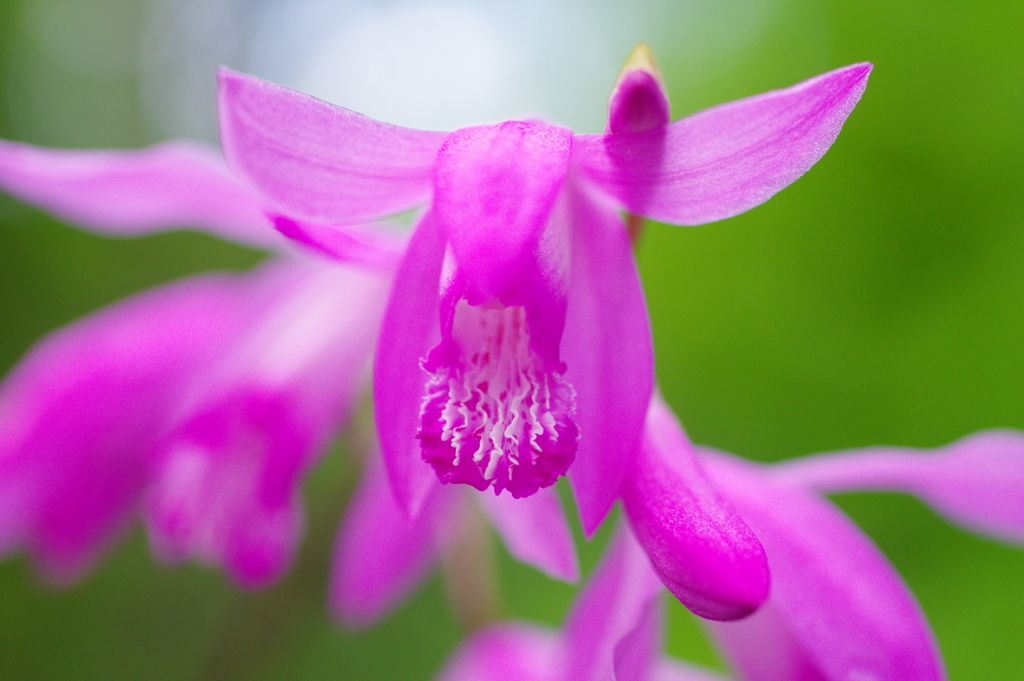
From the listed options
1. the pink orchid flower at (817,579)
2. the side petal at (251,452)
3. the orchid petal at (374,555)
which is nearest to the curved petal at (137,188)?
the side petal at (251,452)

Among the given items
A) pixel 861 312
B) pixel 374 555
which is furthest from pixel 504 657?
pixel 861 312

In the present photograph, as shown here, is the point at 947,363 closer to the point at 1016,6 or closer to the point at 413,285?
the point at 1016,6

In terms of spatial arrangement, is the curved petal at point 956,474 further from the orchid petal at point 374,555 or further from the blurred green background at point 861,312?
the blurred green background at point 861,312

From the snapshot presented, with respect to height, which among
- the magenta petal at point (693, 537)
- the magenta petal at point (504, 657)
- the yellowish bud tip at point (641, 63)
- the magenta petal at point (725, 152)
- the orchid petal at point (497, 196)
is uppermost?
the yellowish bud tip at point (641, 63)

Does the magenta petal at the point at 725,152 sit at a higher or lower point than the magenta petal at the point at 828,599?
higher

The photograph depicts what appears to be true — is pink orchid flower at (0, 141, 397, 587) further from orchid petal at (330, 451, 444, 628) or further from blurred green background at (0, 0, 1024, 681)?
blurred green background at (0, 0, 1024, 681)

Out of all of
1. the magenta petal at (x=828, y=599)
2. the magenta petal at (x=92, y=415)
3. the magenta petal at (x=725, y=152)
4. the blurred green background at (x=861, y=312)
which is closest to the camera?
the magenta petal at (x=725, y=152)

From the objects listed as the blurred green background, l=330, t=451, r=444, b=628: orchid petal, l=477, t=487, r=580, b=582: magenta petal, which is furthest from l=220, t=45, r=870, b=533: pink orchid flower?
the blurred green background
